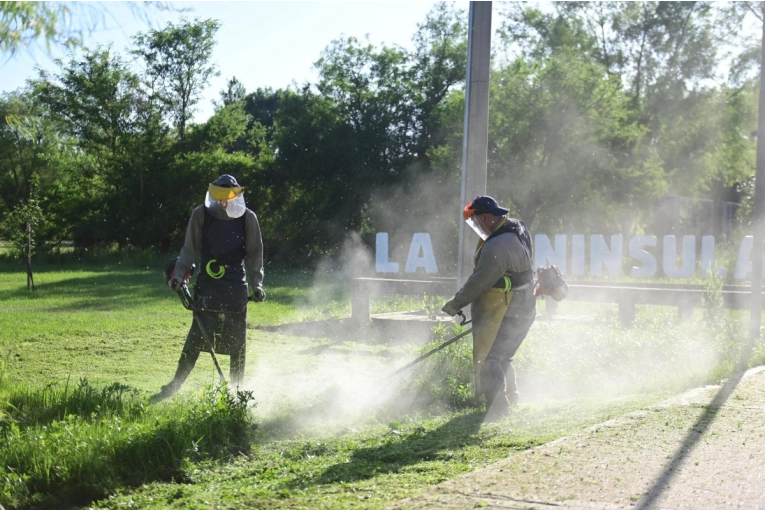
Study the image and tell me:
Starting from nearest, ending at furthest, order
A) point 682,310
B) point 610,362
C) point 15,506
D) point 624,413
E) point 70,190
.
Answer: point 15,506
point 624,413
point 610,362
point 682,310
point 70,190

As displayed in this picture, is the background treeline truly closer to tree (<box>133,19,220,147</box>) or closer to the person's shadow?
tree (<box>133,19,220,147</box>)

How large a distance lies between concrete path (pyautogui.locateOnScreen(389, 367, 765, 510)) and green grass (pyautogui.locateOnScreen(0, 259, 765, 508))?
1.10 ft

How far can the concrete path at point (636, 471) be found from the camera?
4.43 meters

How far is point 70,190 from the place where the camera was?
4156cm

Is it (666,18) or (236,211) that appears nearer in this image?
(236,211)

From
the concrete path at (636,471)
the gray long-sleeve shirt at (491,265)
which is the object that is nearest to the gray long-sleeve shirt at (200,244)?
the gray long-sleeve shirt at (491,265)

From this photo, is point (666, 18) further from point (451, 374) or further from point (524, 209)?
point (451, 374)

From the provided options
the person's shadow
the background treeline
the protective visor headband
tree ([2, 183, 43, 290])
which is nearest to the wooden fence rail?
the protective visor headband

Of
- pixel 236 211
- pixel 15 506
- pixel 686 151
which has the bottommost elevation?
pixel 15 506

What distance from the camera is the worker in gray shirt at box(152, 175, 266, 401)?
25.9ft

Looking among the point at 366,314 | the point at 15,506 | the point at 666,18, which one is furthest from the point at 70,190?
the point at 15,506

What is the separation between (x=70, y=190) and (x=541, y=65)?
21.3 metres

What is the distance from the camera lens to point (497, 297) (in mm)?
7211

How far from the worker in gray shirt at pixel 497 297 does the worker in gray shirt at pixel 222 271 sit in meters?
1.89
